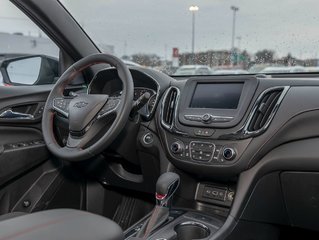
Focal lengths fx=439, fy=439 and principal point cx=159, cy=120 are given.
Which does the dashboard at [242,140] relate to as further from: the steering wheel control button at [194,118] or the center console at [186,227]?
the center console at [186,227]

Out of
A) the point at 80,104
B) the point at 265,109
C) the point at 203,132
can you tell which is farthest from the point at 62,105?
the point at 265,109

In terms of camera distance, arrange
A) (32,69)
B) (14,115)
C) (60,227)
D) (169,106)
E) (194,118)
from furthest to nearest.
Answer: (32,69), (14,115), (169,106), (194,118), (60,227)

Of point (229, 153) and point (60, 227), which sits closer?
point (60, 227)

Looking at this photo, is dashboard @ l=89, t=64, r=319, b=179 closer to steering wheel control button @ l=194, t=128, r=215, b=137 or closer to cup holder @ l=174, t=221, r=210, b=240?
steering wheel control button @ l=194, t=128, r=215, b=137

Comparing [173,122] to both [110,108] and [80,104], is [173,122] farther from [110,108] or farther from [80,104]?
[80,104]

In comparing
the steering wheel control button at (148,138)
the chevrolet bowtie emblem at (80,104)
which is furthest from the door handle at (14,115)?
the steering wheel control button at (148,138)

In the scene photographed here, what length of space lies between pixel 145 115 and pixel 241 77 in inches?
21.2

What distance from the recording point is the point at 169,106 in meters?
2.24

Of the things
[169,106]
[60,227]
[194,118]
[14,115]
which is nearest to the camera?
[60,227]

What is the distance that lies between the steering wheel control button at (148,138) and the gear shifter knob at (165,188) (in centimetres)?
42

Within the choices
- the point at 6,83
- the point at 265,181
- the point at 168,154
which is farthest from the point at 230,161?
the point at 6,83

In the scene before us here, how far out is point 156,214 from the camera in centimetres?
189

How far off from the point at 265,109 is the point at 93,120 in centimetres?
77

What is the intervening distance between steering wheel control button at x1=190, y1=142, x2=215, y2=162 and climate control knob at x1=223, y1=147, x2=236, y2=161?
0.21ft
